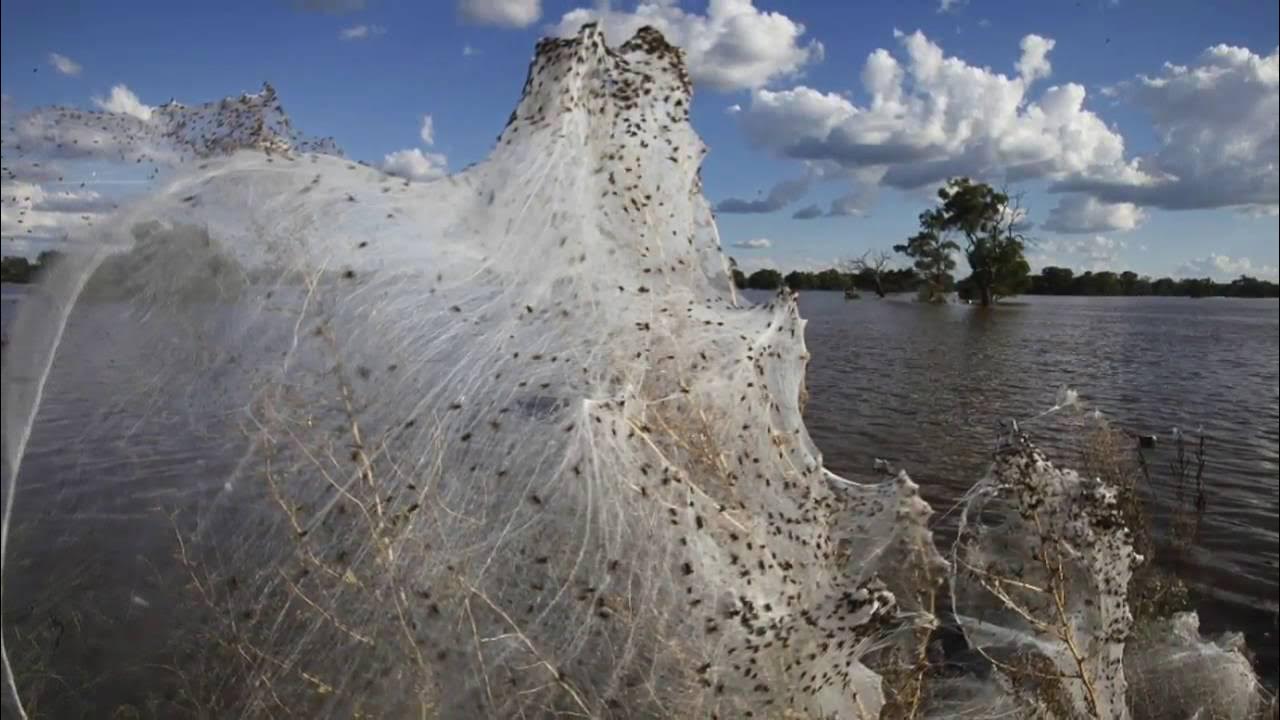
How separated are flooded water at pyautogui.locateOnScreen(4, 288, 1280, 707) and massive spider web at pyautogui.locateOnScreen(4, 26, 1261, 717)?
28 centimetres

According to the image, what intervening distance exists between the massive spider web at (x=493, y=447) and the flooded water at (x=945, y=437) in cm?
28

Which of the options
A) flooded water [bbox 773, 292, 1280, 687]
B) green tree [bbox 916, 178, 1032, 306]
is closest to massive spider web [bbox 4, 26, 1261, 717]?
flooded water [bbox 773, 292, 1280, 687]

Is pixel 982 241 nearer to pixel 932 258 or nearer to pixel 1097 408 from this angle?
pixel 932 258

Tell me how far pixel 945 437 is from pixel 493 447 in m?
11.4

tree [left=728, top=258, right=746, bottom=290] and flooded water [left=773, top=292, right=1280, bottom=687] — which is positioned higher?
tree [left=728, top=258, right=746, bottom=290]

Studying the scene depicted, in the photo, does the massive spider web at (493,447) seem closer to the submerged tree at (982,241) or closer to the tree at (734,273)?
the tree at (734,273)

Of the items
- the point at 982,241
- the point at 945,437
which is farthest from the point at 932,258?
the point at 945,437

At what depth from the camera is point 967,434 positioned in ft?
45.4

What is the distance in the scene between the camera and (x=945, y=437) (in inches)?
543

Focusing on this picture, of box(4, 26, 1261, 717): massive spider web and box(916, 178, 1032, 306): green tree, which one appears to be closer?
box(4, 26, 1261, 717): massive spider web

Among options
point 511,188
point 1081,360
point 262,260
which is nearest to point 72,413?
point 262,260

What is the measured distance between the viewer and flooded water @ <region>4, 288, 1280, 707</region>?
5.41 m

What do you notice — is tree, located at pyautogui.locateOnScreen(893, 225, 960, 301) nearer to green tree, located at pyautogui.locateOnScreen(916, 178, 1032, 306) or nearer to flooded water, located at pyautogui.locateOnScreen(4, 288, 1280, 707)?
green tree, located at pyautogui.locateOnScreen(916, 178, 1032, 306)

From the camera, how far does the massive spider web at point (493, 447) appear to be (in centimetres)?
362
